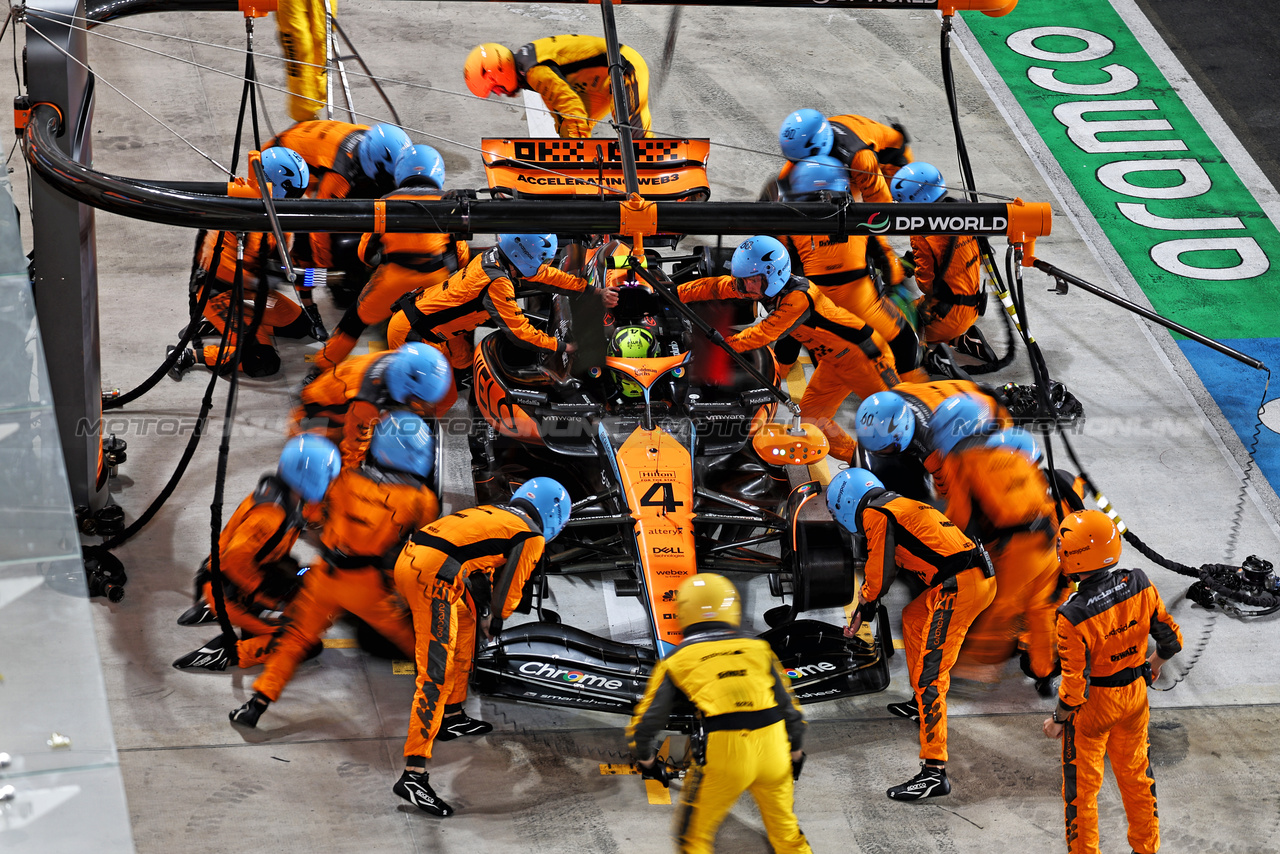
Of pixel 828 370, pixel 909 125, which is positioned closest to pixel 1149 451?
pixel 828 370

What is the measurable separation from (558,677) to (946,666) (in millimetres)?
1870

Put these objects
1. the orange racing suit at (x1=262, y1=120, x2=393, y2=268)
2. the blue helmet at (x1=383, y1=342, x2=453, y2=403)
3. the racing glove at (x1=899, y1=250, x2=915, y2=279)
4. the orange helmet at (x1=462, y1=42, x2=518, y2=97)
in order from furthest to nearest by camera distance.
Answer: the orange helmet at (x1=462, y1=42, x2=518, y2=97)
the racing glove at (x1=899, y1=250, x2=915, y2=279)
the orange racing suit at (x1=262, y1=120, x2=393, y2=268)
the blue helmet at (x1=383, y1=342, x2=453, y2=403)

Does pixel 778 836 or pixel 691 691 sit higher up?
pixel 691 691

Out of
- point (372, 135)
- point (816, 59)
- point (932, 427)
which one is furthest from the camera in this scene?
point (816, 59)

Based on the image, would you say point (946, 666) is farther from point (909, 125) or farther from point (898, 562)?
point (909, 125)

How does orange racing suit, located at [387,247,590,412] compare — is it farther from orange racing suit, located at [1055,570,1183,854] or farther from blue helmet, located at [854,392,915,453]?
orange racing suit, located at [1055,570,1183,854]

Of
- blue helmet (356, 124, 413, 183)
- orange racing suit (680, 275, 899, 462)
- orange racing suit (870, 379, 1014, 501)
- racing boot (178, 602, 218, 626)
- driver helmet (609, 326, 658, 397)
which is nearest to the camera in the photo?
orange racing suit (870, 379, 1014, 501)

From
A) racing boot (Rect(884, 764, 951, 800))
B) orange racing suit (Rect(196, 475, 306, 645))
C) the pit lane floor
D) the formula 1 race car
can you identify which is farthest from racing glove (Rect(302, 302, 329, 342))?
racing boot (Rect(884, 764, 951, 800))

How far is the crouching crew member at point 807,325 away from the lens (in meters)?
8.40

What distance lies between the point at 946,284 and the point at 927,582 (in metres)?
3.19

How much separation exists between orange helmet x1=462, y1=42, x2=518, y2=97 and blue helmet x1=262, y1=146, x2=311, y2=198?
2.05 meters

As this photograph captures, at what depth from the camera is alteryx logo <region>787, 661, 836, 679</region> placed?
22.9 feet

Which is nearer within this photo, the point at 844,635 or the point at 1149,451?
the point at 844,635

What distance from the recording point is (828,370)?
29.2ft
